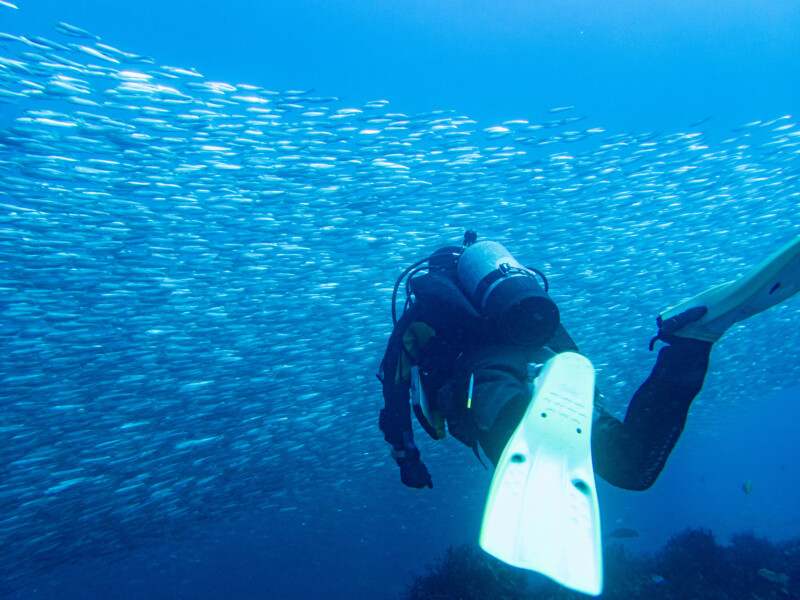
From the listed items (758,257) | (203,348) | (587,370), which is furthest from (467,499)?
(587,370)

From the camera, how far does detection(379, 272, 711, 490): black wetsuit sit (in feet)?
6.89

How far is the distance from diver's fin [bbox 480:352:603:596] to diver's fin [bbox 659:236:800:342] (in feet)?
2.18

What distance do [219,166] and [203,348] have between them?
558 centimetres

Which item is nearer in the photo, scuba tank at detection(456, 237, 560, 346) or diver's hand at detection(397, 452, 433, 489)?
scuba tank at detection(456, 237, 560, 346)

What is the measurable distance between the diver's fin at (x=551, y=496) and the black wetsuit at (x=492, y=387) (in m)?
0.28

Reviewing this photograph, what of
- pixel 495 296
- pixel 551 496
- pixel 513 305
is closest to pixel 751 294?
pixel 513 305

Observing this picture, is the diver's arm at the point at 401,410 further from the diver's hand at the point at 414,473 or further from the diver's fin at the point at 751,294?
the diver's fin at the point at 751,294

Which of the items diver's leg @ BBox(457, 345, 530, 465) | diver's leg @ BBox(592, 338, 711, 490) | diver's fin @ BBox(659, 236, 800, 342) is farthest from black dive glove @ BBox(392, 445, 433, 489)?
diver's fin @ BBox(659, 236, 800, 342)

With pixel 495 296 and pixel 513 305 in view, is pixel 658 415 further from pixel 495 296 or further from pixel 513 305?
pixel 495 296

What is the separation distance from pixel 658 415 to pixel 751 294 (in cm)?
69

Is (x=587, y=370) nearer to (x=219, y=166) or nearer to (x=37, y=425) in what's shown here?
(x=219, y=166)

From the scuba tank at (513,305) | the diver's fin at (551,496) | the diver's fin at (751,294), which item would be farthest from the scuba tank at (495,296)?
the diver's fin at (751,294)

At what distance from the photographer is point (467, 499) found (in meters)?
40.6

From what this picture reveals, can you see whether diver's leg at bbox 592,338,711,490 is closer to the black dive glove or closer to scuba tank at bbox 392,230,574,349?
scuba tank at bbox 392,230,574,349
